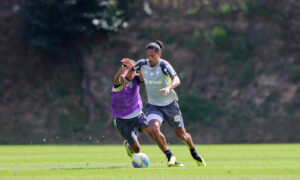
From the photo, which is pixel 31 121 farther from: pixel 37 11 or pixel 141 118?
pixel 141 118

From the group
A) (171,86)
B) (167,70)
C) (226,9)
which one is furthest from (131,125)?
(226,9)

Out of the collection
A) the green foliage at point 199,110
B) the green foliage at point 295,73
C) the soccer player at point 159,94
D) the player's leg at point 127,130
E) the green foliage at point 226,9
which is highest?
the soccer player at point 159,94

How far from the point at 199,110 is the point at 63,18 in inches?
310

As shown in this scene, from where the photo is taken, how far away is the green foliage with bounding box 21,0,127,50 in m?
31.0

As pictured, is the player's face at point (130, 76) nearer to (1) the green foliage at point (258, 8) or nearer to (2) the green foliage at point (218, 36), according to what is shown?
(2) the green foliage at point (218, 36)

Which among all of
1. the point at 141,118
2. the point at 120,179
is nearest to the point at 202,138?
the point at 141,118

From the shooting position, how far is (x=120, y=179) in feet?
31.1

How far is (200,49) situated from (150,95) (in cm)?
2074

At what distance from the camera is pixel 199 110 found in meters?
30.3

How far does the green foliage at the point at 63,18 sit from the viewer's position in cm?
3097

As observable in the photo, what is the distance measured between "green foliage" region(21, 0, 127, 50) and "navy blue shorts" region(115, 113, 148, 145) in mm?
18350

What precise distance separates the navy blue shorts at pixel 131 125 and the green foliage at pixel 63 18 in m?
18.4

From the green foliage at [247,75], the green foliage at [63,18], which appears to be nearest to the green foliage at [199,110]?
the green foliage at [247,75]

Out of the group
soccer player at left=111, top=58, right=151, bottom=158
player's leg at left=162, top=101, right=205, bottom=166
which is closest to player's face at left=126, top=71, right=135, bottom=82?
soccer player at left=111, top=58, right=151, bottom=158
